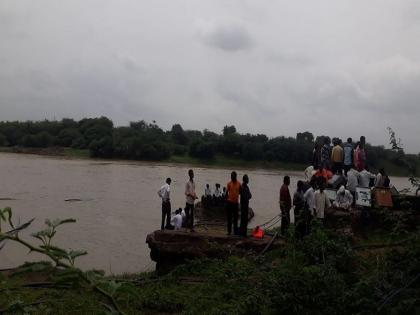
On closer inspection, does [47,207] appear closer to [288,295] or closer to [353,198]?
[353,198]

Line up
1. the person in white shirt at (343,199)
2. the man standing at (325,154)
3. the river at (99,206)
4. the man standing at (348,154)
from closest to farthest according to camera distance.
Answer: the person in white shirt at (343,199)
the man standing at (348,154)
the man standing at (325,154)
the river at (99,206)

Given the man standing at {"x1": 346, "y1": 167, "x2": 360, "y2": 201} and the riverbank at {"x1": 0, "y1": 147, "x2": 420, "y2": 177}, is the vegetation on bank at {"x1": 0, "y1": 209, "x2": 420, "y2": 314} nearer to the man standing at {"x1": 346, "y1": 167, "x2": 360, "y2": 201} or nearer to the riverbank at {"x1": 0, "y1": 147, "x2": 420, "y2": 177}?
the man standing at {"x1": 346, "y1": 167, "x2": 360, "y2": 201}

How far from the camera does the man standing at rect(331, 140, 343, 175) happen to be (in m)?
13.8

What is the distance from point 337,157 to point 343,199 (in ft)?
8.21

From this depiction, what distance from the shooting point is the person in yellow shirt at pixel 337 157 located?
13.8 metres

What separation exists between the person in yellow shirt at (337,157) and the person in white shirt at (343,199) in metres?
2.20

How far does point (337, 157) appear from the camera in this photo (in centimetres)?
1384

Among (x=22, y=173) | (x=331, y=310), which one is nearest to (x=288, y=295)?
(x=331, y=310)

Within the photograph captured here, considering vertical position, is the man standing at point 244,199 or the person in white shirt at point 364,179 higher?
the person in white shirt at point 364,179

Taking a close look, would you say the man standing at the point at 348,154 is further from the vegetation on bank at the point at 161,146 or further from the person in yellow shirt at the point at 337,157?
the vegetation on bank at the point at 161,146

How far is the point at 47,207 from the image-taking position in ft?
85.0

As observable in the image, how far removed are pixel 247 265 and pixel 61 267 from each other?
383 centimetres

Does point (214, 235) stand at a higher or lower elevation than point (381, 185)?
lower

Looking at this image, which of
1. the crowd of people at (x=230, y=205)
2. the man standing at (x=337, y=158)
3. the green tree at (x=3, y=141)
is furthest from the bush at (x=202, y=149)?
the crowd of people at (x=230, y=205)
